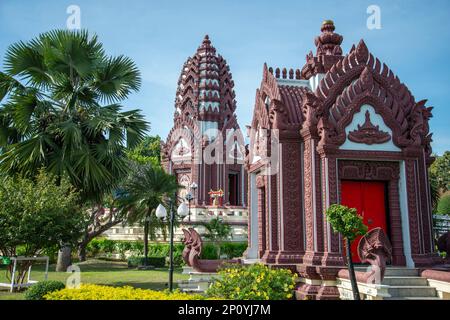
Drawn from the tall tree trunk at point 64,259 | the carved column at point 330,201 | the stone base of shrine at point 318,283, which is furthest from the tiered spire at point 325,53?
the tall tree trunk at point 64,259

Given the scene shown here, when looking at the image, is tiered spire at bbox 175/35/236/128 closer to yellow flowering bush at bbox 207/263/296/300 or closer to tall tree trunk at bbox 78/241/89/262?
tall tree trunk at bbox 78/241/89/262

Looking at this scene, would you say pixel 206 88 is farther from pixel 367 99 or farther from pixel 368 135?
pixel 368 135

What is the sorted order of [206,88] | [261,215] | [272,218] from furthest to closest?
[206,88] → [261,215] → [272,218]

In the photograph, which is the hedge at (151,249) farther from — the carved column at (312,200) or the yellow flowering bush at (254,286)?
the yellow flowering bush at (254,286)

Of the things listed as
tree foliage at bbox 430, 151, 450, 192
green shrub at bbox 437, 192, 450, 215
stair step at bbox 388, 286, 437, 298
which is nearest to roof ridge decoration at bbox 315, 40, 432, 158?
stair step at bbox 388, 286, 437, 298

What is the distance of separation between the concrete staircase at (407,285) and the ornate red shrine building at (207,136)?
2213 cm

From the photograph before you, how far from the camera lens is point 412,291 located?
32.5 ft

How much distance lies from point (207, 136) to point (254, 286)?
2699cm

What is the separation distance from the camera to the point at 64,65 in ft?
49.7

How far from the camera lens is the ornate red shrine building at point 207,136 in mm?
34062

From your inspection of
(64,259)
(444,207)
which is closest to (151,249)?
(64,259)
